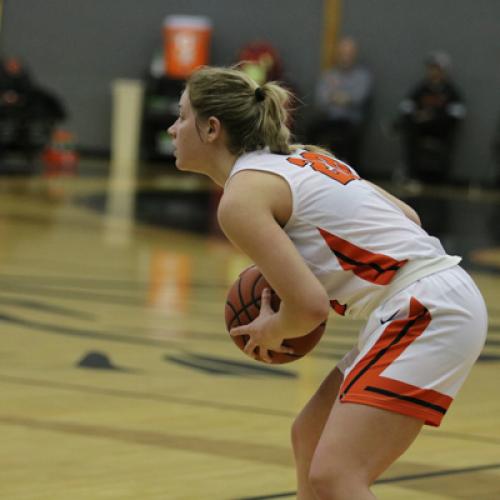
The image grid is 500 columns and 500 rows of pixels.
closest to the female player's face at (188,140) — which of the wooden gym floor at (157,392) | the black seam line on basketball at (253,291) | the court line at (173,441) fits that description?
the black seam line on basketball at (253,291)

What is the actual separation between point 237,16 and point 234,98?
1445 centimetres

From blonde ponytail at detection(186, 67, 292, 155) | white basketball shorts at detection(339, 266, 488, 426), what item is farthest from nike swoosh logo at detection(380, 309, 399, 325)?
blonde ponytail at detection(186, 67, 292, 155)

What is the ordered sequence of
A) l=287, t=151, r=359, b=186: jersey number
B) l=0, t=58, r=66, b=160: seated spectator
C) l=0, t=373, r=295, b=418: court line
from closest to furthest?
l=287, t=151, r=359, b=186: jersey number → l=0, t=373, r=295, b=418: court line → l=0, t=58, r=66, b=160: seated spectator

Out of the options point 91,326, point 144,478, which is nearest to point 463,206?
point 91,326

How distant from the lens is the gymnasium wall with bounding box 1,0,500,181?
14.9 meters

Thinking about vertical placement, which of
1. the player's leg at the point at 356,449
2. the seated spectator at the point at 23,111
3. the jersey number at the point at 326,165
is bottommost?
the seated spectator at the point at 23,111

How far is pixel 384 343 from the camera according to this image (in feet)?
7.70

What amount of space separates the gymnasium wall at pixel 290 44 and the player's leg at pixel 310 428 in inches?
497

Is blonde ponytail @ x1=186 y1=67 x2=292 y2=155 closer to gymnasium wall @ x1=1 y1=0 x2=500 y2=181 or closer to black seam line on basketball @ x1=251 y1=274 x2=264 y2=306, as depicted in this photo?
black seam line on basketball @ x1=251 y1=274 x2=264 y2=306

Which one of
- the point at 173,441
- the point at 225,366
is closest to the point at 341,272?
the point at 173,441

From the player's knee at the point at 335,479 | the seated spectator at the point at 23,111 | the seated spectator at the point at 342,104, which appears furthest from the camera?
the seated spectator at the point at 342,104

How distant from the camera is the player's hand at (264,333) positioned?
2.40 m

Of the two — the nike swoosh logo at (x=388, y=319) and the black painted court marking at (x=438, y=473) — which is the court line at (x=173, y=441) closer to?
the black painted court marking at (x=438, y=473)

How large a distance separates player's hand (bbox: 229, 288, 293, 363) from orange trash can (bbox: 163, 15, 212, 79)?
45.3 feet
